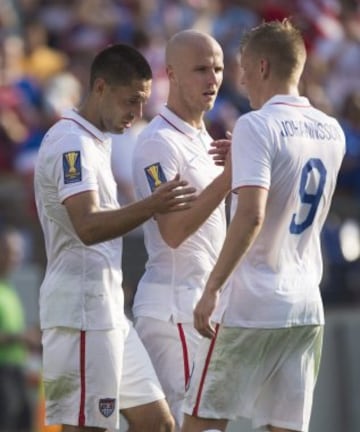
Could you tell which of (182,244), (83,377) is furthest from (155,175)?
(83,377)

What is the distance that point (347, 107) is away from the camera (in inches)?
613

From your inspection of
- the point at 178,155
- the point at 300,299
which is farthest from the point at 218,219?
the point at 300,299

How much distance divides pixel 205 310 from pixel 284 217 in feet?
1.96

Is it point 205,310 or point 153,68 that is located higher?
point 153,68

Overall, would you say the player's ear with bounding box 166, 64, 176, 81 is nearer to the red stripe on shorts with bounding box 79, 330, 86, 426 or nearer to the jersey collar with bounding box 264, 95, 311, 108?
the jersey collar with bounding box 264, 95, 311, 108

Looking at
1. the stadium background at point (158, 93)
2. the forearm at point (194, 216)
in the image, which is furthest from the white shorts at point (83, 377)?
the stadium background at point (158, 93)

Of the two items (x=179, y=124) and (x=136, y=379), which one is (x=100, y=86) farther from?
(x=136, y=379)

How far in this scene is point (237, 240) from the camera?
22.7 feet

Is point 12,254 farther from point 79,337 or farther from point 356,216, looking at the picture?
point 79,337

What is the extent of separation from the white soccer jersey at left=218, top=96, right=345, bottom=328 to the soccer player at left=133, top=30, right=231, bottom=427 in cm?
60

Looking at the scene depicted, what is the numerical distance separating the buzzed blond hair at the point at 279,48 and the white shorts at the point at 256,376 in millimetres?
1199

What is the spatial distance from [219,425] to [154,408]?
1.71ft

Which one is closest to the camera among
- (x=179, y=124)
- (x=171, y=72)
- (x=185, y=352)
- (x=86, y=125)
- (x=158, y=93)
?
(x=86, y=125)

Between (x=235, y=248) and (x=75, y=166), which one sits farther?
(x=75, y=166)
